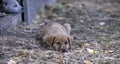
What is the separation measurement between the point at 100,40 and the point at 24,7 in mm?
2442

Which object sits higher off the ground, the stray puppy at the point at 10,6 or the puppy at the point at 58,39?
the stray puppy at the point at 10,6

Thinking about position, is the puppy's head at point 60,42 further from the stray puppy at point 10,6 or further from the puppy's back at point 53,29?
the stray puppy at point 10,6

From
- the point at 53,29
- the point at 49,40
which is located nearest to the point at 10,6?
the point at 53,29

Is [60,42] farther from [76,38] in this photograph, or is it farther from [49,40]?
[76,38]

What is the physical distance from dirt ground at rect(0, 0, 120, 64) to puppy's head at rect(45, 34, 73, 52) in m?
0.15

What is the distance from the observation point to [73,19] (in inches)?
462

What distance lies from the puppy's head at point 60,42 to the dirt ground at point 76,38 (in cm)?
15

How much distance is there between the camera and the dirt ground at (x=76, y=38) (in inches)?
291

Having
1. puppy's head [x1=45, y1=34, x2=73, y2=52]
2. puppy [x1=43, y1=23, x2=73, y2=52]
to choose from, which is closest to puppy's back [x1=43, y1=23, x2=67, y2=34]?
puppy [x1=43, y1=23, x2=73, y2=52]

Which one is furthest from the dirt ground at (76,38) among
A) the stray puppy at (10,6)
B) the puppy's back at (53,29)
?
the stray puppy at (10,6)

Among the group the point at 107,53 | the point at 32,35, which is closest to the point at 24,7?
the point at 32,35

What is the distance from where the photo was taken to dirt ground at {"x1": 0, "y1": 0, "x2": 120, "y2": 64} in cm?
739

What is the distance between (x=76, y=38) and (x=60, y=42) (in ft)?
4.44

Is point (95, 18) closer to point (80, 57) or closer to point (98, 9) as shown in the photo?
point (98, 9)
